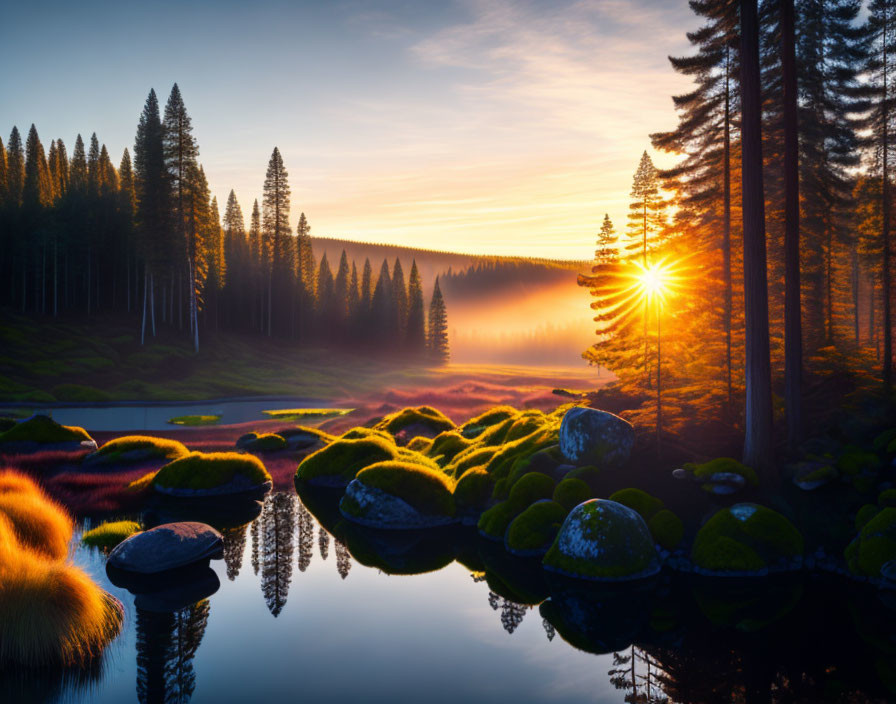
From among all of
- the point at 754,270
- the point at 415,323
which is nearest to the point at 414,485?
the point at 754,270

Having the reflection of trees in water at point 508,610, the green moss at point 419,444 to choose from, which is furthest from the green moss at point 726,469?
the green moss at point 419,444

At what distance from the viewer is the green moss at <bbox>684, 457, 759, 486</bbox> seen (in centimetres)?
1448

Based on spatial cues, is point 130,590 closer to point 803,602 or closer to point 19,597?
point 19,597

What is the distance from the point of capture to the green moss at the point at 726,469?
570 inches

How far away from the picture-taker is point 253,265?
80.9m

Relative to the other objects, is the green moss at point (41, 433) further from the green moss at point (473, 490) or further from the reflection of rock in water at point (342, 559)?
the green moss at point (473, 490)

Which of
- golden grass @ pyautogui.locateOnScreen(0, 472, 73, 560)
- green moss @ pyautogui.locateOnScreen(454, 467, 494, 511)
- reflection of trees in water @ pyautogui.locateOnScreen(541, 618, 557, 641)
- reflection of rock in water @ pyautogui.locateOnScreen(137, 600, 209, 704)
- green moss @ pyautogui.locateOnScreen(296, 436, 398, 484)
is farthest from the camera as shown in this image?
green moss @ pyautogui.locateOnScreen(296, 436, 398, 484)

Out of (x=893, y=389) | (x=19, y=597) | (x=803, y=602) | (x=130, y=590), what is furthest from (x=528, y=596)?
(x=893, y=389)

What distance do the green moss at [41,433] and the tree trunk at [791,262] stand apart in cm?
2577

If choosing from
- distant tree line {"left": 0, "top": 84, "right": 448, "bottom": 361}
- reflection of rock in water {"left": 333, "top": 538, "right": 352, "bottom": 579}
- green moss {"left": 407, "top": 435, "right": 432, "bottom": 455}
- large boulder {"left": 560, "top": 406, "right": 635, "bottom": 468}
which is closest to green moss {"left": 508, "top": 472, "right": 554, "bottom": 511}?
large boulder {"left": 560, "top": 406, "right": 635, "bottom": 468}

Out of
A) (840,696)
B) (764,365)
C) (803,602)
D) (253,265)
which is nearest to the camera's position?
(840,696)

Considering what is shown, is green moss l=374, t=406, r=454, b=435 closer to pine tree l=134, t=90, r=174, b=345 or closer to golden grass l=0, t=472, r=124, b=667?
golden grass l=0, t=472, r=124, b=667

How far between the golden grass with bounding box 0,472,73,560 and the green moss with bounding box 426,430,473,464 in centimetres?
1265

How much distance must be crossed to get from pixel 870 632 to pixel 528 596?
579cm
